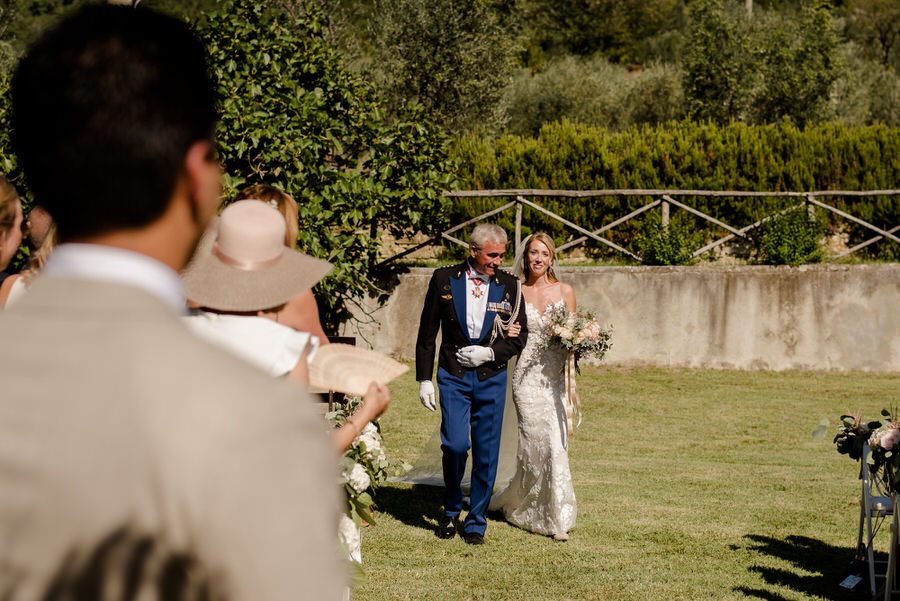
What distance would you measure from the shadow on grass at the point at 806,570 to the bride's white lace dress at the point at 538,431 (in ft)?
4.88

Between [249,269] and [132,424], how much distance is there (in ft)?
5.22

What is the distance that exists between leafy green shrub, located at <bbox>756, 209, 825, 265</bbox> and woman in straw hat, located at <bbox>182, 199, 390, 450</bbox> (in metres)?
14.8

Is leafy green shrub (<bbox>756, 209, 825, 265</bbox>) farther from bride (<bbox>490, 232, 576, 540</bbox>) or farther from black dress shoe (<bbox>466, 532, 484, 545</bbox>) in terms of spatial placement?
black dress shoe (<bbox>466, 532, 484, 545</bbox>)

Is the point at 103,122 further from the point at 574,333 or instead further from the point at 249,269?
the point at 574,333

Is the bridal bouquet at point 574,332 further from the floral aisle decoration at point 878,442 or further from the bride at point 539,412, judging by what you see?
the floral aisle decoration at point 878,442

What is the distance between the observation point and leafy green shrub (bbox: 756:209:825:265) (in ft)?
53.3

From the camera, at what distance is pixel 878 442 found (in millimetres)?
5891

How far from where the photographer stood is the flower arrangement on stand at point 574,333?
7590 mm

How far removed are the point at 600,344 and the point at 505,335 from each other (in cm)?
77

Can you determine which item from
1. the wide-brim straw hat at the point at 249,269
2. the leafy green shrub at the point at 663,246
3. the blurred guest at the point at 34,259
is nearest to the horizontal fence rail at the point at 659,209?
the leafy green shrub at the point at 663,246

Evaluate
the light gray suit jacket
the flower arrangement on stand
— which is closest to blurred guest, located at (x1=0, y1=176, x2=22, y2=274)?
the light gray suit jacket

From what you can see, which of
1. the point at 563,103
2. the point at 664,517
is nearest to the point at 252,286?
the point at 664,517

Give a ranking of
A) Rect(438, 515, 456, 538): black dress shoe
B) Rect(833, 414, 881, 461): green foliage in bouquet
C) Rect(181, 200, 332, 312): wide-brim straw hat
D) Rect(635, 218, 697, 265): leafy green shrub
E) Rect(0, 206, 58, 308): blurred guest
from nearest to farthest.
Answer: Rect(181, 200, 332, 312): wide-brim straw hat < Rect(0, 206, 58, 308): blurred guest < Rect(833, 414, 881, 461): green foliage in bouquet < Rect(438, 515, 456, 538): black dress shoe < Rect(635, 218, 697, 265): leafy green shrub

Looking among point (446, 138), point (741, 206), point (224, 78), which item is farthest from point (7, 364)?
point (741, 206)
